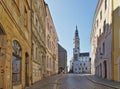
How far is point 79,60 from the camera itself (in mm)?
146625

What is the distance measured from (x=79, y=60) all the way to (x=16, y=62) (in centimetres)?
13302

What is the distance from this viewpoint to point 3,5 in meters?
10.4

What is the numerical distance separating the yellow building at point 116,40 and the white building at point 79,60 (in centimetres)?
11053

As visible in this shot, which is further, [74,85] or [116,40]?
[116,40]

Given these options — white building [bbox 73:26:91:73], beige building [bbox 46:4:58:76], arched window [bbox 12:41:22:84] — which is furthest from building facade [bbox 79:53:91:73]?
arched window [bbox 12:41:22:84]

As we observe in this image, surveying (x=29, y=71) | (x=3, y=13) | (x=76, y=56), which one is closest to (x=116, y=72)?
(x=29, y=71)

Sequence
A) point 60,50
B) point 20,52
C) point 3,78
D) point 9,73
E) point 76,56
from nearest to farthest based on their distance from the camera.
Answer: point 3,78
point 9,73
point 20,52
point 60,50
point 76,56

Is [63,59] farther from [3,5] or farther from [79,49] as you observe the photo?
[3,5]

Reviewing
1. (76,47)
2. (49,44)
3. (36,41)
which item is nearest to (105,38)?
(36,41)

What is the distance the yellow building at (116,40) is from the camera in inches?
1077

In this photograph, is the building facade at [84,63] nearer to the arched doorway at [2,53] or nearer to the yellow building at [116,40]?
the yellow building at [116,40]

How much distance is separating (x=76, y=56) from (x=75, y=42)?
8.12 metres

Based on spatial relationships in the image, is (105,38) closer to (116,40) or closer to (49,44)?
(116,40)

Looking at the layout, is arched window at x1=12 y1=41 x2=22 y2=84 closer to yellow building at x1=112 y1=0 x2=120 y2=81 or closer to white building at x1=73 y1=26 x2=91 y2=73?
yellow building at x1=112 y1=0 x2=120 y2=81
